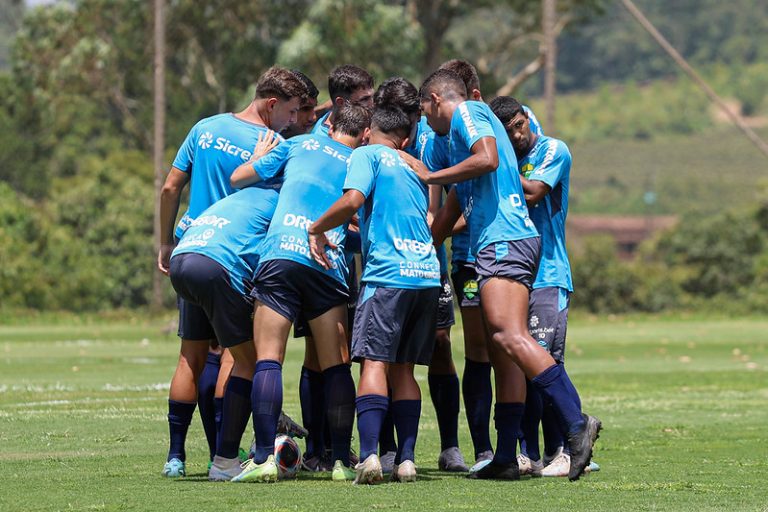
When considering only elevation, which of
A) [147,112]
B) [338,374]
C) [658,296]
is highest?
[338,374]

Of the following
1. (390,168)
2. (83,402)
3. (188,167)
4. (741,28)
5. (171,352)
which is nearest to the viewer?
(390,168)

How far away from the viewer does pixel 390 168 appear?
7.94 m

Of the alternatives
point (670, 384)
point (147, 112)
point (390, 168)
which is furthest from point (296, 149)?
point (147, 112)

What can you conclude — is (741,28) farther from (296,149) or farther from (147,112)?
(296,149)

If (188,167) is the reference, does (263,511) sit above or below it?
below

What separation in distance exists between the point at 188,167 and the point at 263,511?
2723mm

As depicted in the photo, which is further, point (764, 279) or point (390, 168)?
point (764, 279)

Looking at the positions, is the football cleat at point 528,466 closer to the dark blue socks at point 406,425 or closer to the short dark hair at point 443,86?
the dark blue socks at point 406,425

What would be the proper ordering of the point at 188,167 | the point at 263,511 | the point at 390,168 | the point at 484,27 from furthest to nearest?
the point at 484,27 → the point at 188,167 → the point at 390,168 → the point at 263,511

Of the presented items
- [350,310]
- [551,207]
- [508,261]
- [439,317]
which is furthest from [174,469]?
[551,207]

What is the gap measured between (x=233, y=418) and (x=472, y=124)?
205 cm

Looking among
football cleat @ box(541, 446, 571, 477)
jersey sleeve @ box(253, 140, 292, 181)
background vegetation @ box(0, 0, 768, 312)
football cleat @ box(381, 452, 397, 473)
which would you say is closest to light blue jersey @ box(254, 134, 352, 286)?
jersey sleeve @ box(253, 140, 292, 181)

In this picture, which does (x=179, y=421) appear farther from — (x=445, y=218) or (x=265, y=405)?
(x=445, y=218)

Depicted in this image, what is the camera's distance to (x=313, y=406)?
8859 millimetres
